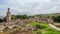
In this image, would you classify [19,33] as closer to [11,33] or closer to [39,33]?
[11,33]

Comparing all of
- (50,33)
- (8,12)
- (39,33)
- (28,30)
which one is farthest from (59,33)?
(8,12)

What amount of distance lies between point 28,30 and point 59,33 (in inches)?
178

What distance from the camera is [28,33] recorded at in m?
10.8

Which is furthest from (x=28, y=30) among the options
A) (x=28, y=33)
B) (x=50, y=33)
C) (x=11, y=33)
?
(x=50, y=33)

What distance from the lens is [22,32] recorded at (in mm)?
10688

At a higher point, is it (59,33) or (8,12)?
(8,12)

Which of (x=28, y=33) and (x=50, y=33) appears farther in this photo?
(x=50, y=33)

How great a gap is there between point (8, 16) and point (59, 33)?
961cm

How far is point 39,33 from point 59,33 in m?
2.79

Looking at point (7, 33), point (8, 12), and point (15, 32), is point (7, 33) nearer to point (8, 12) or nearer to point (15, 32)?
point (15, 32)

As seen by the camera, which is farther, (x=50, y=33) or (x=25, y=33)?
(x=50, y=33)

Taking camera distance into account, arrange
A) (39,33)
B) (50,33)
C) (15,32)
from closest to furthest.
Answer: (15,32)
(39,33)
(50,33)

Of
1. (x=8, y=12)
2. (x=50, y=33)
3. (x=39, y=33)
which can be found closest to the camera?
(x=39, y=33)

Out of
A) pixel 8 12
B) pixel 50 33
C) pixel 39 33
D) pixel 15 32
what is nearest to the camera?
pixel 15 32
